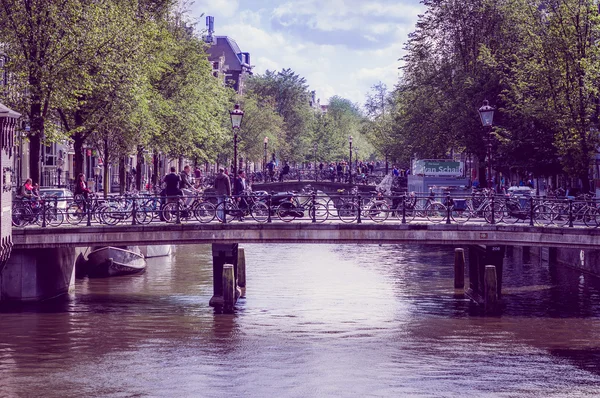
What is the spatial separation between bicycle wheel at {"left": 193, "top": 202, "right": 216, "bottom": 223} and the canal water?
3.15 m

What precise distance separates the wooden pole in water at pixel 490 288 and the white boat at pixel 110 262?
57.5 ft

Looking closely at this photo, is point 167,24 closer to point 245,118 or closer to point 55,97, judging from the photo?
point 55,97

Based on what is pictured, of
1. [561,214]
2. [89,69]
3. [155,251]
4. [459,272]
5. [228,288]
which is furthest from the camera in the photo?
[155,251]

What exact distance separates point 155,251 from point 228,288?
20210mm

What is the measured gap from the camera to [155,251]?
188 feet

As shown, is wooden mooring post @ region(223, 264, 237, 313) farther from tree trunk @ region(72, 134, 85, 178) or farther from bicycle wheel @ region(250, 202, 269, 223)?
tree trunk @ region(72, 134, 85, 178)

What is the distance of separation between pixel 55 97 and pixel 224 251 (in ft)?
34.8

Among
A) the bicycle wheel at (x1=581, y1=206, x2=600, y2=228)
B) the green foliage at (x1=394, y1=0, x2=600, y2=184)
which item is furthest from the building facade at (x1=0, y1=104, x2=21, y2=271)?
the green foliage at (x1=394, y1=0, x2=600, y2=184)

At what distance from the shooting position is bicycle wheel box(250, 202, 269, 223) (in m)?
38.7

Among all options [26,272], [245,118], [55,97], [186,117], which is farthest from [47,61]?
[245,118]

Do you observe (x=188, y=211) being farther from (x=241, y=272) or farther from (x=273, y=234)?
(x=241, y=272)

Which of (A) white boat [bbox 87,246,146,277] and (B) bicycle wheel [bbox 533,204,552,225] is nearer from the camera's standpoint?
(B) bicycle wheel [bbox 533,204,552,225]

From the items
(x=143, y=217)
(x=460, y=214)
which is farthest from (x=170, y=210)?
(x=460, y=214)

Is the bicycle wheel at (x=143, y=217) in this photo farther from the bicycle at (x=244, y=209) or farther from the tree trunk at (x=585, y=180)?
the tree trunk at (x=585, y=180)
